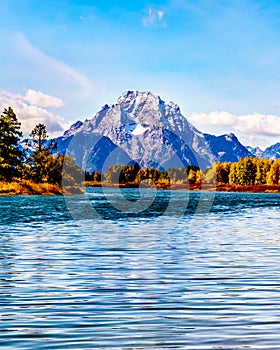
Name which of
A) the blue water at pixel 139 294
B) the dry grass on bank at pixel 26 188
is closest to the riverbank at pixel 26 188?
the dry grass on bank at pixel 26 188

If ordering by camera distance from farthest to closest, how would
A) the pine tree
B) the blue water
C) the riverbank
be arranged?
1. the pine tree
2. the riverbank
3. the blue water

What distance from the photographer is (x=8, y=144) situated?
133 m

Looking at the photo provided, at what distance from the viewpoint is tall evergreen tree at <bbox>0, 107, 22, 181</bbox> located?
132 m

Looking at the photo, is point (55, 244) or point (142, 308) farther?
point (55, 244)

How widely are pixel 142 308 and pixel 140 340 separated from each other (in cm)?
342

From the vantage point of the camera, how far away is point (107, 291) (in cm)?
1947

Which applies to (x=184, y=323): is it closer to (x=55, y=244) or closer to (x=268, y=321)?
(x=268, y=321)

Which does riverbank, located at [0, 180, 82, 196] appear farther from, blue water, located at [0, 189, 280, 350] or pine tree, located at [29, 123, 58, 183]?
blue water, located at [0, 189, 280, 350]

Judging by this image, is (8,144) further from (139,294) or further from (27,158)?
(139,294)

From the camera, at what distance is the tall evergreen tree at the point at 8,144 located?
431 feet

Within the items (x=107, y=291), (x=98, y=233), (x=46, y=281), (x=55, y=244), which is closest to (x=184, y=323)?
(x=107, y=291)

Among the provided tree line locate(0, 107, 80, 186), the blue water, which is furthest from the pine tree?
the blue water

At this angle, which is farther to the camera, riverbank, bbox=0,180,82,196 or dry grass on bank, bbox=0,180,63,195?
dry grass on bank, bbox=0,180,63,195

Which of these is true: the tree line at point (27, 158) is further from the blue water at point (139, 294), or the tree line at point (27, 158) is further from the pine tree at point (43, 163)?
the blue water at point (139, 294)
